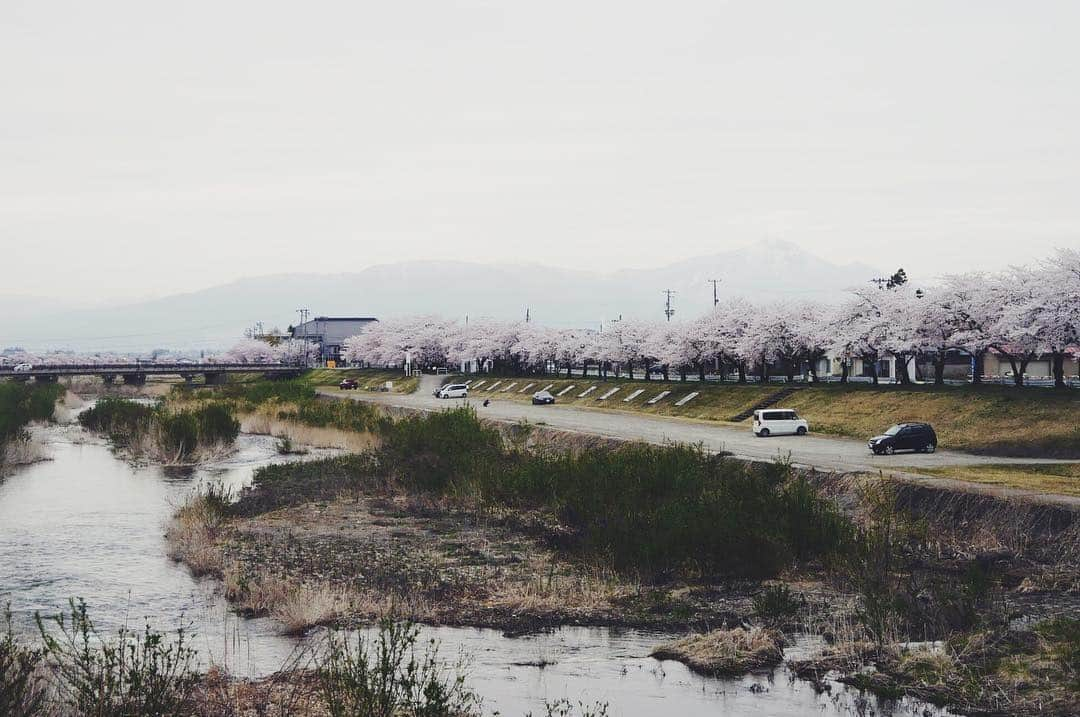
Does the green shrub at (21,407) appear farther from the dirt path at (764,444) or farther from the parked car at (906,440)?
the parked car at (906,440)

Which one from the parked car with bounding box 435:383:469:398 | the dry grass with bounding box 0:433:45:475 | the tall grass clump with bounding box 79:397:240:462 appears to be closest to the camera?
the dry grass with bounding box 0:433:45:475

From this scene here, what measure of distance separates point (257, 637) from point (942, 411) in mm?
Answer: 47218

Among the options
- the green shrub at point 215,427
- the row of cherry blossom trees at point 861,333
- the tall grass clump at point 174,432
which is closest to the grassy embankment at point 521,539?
the tall grass clump at point 174,432

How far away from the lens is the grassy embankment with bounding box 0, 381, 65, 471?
191ft

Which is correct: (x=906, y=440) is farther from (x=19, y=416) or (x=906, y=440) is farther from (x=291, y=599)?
(x=19, y=416)

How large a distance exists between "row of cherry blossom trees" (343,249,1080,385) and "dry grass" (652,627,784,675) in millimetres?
43943

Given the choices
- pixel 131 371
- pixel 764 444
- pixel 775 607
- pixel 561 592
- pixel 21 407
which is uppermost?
pixel 131 371

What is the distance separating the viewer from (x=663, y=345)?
10981cm

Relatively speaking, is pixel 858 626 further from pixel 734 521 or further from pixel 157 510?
pixel 157 510


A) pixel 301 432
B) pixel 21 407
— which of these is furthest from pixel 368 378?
pixel 301 432

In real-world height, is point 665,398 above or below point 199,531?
above

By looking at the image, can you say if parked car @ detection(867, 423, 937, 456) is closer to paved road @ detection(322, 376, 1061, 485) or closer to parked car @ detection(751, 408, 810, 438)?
paved road @ detection(322, 376, 1061, 485)

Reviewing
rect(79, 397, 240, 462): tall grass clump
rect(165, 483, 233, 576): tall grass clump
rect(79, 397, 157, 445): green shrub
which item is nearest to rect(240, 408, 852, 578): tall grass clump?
rect(165, 483, 233, 576): tall grass clump

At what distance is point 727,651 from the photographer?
20.5 metres
